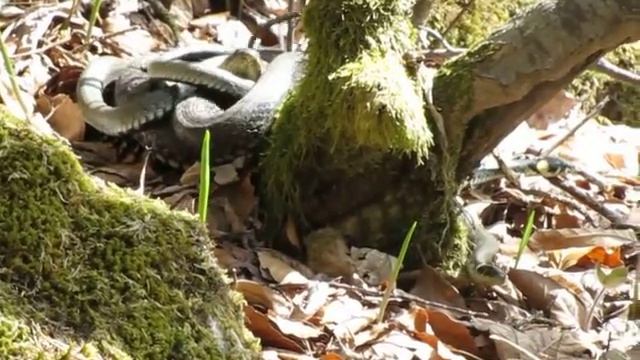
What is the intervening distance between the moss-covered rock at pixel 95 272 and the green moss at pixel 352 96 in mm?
968

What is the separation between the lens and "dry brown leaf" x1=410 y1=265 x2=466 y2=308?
9.02 ft

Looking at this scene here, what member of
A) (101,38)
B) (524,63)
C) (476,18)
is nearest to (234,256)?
(524,63)

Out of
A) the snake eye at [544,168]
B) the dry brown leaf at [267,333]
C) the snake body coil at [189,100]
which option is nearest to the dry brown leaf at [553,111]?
the snake eye at [544,168]

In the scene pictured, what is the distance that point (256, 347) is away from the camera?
1.73 meters

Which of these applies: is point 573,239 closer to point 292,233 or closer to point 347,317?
point 292,233

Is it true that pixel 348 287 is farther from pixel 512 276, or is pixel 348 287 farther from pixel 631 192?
pixel 631 192

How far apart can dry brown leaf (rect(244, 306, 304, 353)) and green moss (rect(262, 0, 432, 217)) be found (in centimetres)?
63

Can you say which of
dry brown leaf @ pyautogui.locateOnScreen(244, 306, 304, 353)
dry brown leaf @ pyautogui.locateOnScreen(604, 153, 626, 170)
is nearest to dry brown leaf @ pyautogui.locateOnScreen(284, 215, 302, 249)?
dry brown leaf @ pyautogui.locateOnScreen(244, 306, 304, 353)

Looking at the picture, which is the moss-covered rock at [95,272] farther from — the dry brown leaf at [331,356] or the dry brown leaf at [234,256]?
the dry brown leaf at [234,256]

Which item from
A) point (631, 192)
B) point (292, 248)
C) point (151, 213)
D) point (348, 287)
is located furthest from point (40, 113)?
point (631, 192)

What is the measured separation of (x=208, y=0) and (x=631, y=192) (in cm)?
225

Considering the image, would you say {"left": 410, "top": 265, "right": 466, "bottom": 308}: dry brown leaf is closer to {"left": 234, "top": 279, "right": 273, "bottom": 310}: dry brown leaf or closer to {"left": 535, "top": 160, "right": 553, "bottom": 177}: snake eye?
{"left": 234, "top": 279, "right": 273, "bottom": 310}: dry brown leaf

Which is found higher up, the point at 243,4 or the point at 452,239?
the point at 243,4

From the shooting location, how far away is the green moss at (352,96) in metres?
2.59
